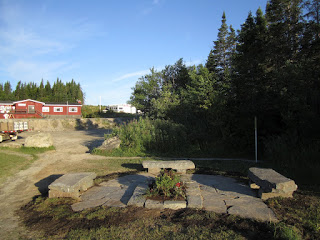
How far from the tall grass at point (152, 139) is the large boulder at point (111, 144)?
208mm

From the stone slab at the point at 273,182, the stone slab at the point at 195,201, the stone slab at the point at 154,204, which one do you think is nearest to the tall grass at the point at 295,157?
the stone slab at the point at 273,182

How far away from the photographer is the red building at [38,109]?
3816 centimetres

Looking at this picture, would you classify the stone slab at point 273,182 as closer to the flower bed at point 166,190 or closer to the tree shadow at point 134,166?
the flower bed at point 166,190

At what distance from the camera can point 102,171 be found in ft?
24.7

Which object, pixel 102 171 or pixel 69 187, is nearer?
pixel 69 187

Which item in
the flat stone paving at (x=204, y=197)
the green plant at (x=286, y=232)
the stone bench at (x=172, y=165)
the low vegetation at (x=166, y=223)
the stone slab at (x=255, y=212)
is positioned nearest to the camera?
the green plant at (x=286, y=232)

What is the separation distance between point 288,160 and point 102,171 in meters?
6.19

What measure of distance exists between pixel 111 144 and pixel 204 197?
7291mm

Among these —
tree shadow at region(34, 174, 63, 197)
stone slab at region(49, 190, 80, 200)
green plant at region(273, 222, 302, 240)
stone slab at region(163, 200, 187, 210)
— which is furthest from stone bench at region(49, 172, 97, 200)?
green plant at region(273, 222, 302, 240)

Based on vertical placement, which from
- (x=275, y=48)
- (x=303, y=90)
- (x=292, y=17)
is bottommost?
(x=303, y=90)

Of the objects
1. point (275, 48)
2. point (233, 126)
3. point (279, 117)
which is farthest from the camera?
point (275, 48)

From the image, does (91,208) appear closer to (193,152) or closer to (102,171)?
(102,171)

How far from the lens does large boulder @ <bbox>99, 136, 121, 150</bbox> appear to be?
1117 centimetres

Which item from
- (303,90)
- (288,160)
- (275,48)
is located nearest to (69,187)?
(288,160)
